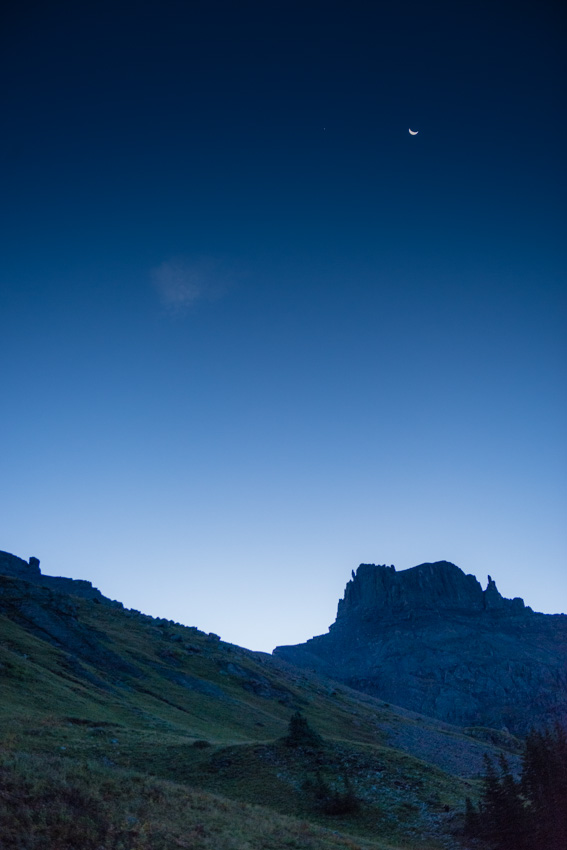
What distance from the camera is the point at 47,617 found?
7762 centimetres

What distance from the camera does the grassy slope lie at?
28.2 m

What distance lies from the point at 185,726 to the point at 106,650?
2459 centimetres

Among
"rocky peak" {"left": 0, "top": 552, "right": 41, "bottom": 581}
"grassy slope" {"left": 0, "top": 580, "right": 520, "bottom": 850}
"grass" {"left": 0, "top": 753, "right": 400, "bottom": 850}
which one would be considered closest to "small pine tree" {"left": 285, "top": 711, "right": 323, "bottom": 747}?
"grassy slope" {"left": 0, "top": 580, "right": 520, "bottom": 850}

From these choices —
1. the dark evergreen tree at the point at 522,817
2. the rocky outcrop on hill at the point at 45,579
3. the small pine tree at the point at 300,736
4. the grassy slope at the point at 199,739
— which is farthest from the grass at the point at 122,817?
the rocky outcrop on hill at the point at 45,579

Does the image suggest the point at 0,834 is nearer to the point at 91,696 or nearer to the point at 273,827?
the point at 273,827

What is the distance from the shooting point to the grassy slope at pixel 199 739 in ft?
92.5

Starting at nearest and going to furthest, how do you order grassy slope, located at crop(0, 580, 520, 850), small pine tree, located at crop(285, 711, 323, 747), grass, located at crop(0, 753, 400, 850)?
1. grass, located at crop(0, 753, 400, 850)
2. grassy slope, located at crop(0, 580, 520, 850)
3. small pine tree, located at crop(285, 711, 323, 747)

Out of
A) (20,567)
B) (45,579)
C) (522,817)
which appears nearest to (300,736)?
(522,817)

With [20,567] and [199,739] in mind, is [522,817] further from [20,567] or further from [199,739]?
[20,567]

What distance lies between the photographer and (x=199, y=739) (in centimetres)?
4366

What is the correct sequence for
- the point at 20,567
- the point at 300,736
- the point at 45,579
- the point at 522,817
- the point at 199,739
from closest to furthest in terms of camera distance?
the point at 522,817, the point at 300,736, the point at 199,739, the point at 20,567, the point at 45,579

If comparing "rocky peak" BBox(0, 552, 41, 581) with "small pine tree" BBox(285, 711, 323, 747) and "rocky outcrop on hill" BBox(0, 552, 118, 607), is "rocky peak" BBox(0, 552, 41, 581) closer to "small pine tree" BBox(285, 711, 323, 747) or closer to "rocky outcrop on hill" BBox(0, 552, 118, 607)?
"rocky outcrop on hill" BBox(0, 552, 118, 607)

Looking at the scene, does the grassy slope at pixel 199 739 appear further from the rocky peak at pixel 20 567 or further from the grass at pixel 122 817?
the rocky peak at pixel 20 567

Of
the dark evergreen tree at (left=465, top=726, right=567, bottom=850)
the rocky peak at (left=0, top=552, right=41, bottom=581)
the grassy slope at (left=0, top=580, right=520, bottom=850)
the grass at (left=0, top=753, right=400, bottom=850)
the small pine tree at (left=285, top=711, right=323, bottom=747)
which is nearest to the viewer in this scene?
the grass at (left=0, top=753, right=400, bottom=850)
